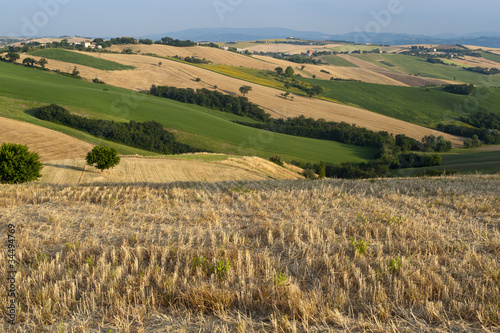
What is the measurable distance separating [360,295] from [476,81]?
179534mm

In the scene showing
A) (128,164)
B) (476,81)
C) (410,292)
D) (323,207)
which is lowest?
(128,164)

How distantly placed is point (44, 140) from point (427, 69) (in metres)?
182

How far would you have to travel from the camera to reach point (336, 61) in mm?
182625

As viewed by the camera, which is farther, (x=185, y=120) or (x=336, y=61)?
(x=336, y=61)

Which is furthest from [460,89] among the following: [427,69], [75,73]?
[75,73]

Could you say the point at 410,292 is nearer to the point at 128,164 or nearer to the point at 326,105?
the point at 128,164

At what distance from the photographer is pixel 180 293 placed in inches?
220

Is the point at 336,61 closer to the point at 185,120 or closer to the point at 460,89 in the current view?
the point at 460,89

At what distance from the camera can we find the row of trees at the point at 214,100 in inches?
3794

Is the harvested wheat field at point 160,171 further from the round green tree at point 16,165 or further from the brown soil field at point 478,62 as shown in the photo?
the brown soil field at point 478,62

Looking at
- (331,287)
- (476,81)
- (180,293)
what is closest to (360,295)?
(331,287)

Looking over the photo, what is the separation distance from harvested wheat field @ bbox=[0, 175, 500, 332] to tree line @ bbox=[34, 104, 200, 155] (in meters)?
51.3

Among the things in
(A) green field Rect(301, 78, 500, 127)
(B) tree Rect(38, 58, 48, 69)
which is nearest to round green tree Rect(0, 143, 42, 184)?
(B) tree Rect(38, 58, 48, 69)

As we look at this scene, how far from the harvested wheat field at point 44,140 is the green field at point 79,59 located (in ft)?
220
